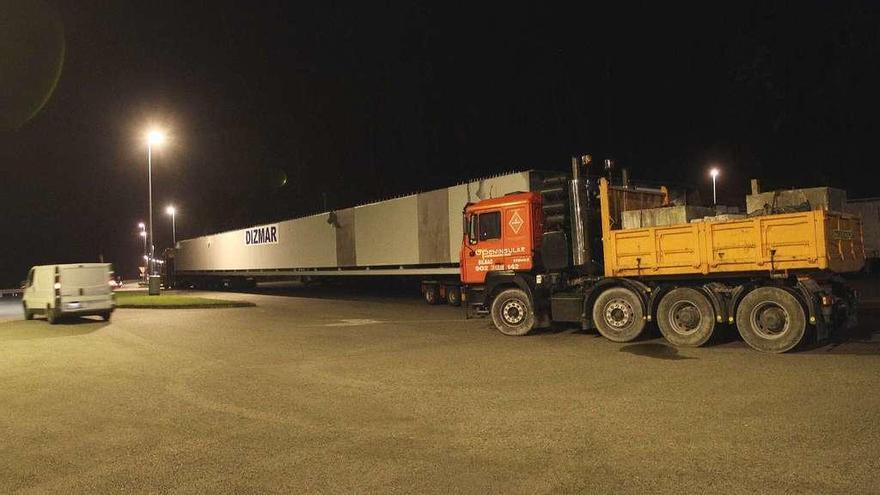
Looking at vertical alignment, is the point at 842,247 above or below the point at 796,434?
above

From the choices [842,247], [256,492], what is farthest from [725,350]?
[256,492]

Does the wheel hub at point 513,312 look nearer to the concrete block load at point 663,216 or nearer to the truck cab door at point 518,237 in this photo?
the truck cab door at point 518,237

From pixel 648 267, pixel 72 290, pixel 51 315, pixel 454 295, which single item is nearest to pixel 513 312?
pixel 648 267

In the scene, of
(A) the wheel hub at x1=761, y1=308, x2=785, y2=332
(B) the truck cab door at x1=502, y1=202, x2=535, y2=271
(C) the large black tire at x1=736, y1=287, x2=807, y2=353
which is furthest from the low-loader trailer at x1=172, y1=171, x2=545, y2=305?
(A) the wheel hub at x1=761, y1=308, x2=785, y2=332

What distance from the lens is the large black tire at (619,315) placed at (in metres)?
11.4

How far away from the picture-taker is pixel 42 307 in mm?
18422

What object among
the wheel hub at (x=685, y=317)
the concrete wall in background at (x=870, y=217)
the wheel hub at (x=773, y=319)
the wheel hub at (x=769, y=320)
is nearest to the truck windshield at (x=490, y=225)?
the wheel hub at (x=685, y=317)

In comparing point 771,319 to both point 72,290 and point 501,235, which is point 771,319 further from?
point 72,290

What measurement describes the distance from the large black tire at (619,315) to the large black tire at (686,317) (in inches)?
16.5

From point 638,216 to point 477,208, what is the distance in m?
3.42

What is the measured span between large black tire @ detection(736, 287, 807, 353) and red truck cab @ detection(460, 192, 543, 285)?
12.8ft

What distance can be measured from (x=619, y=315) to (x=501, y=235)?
2831mm

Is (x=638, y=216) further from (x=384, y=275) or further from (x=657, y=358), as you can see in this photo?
(x=384, y=275)

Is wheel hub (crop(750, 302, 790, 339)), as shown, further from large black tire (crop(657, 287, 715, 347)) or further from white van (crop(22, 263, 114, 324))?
white van (crop(22, 263, 114, 324))
